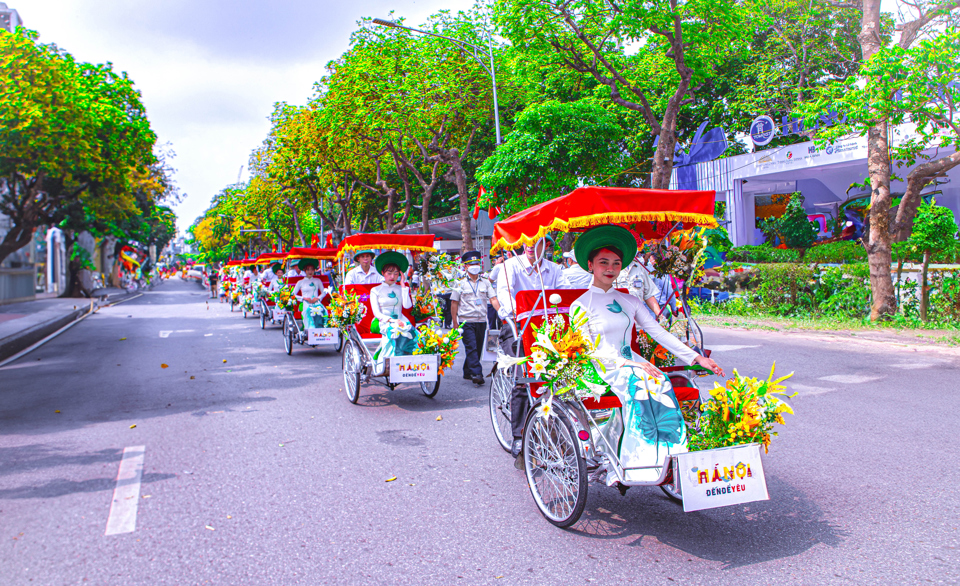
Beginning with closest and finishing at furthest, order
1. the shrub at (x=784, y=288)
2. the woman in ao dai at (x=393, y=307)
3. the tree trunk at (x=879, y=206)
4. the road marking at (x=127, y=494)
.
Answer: the road marking at (x=127, y=494), the woman in ao dai at (x=393, y=307), the tree trunk at (x=879, y=206), the shrub at (x=784, y=288)

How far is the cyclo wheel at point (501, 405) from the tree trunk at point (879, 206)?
1036 cm

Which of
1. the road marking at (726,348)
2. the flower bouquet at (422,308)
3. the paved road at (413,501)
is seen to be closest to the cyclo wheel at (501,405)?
the paved road at (413,501)

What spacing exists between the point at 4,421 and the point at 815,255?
20.4 metres

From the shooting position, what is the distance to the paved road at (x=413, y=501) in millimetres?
3430

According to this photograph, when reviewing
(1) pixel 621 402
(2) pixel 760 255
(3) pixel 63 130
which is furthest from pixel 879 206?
(3) pixel 63 130

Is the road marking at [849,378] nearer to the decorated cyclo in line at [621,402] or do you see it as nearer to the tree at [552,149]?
the decorated cyclo in line at [621,402]

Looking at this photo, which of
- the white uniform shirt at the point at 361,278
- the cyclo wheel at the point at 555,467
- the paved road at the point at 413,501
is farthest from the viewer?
the white uniform shirt at the point at 361,278

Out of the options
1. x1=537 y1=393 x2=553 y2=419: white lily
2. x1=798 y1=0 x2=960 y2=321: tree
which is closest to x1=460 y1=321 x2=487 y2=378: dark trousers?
x1=537 y1=393 x2=553 y2=419: white lily

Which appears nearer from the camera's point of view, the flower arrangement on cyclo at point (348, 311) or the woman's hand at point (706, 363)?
the woman's hand at point (706, 363)

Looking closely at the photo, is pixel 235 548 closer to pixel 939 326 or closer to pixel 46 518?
pixel 46 518

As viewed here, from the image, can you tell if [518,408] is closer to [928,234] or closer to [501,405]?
[501,405]

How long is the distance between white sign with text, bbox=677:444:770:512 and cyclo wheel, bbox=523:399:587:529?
560 millimetres

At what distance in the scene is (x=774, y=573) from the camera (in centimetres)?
326

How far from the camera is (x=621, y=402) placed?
379 centimetres
